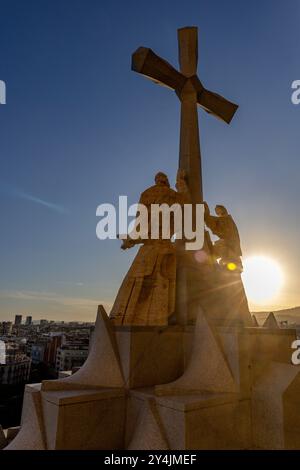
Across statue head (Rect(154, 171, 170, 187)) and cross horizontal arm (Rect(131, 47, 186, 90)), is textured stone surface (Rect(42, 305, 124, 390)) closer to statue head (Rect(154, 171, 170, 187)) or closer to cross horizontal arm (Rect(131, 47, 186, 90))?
statue head (Rect(154, 171, 170, 187))

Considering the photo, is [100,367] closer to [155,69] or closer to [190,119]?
[190,119]

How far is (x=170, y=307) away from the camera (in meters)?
6.33

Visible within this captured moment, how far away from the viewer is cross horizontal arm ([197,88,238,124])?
30.7 ft

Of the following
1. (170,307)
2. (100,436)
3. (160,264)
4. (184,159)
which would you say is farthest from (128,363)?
(184,159)

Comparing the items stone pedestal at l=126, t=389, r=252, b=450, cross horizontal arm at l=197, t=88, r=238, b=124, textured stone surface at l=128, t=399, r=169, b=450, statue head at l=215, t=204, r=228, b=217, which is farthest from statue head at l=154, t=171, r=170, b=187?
textured stone surface at l=128, t=399, r=169, b=450

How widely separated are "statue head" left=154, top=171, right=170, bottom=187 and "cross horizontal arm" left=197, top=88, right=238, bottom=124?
3568 mm

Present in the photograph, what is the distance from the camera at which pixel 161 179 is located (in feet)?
23.6

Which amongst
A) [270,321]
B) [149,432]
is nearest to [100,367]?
[149,432]

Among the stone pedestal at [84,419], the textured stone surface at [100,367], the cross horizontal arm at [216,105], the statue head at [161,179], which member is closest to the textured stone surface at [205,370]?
the stone pedestal at [84,419]

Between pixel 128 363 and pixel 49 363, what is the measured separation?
60138mm

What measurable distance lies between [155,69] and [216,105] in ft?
7.58

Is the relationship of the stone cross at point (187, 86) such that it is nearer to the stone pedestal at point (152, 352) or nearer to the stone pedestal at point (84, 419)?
the stone pedestal at point (152, 352)

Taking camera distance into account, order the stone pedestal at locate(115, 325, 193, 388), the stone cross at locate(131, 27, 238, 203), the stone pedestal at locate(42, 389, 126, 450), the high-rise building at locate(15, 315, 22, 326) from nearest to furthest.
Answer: the stone pedestal at locate(42, 389, 126, 450) → the stone pedestal at locate(115, 325, 193, 388) → the stone cross at locate(131, 27, 238, 203) → the high-rise building at locate(15, 315, 22, 326)

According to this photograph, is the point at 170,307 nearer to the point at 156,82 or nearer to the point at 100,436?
the point at 100,436
